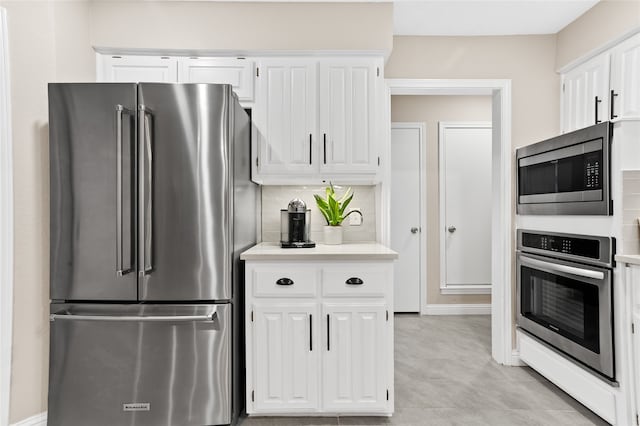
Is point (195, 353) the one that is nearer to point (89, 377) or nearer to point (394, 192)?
point (89, 377)

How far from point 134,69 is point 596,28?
3.19 metres

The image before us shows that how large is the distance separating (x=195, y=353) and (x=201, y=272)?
43cm

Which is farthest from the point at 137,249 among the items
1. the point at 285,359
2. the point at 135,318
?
the point at 285,359

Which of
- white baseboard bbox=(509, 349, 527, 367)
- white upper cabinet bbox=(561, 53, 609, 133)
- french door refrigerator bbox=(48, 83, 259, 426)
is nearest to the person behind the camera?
french door refrigerator bbox=(48, 83, 259, 426)

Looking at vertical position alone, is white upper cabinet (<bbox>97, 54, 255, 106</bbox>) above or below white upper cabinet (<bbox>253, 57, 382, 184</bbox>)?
above

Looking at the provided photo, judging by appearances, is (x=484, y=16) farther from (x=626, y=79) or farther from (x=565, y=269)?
(x=565, y=269)

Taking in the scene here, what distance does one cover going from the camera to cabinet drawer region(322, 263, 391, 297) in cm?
222

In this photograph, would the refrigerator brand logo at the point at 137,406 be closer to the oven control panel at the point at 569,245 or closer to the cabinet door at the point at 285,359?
the cabinet door at the point at 285,359

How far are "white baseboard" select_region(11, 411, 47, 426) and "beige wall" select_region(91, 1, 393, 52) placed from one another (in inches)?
90.1

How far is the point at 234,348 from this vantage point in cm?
214

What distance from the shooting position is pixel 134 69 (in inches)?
105

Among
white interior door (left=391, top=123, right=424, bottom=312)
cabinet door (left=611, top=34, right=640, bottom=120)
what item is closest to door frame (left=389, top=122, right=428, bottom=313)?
white interior door (left=391, top=123, right=424, bottom=312)

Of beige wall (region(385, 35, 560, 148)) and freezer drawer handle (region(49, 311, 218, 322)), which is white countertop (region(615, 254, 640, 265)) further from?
freezer drawer handle (region(49, 311, 218, 322))

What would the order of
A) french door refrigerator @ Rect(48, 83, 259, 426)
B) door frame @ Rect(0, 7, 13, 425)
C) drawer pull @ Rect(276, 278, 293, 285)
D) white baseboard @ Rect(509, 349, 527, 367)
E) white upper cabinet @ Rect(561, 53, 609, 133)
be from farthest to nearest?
white baseboard @ Rect(509, 349, 527, 367), white upper cabinet @ Rect(561, 53, 609, 133), drawer pull @ Rect(276, 278, 293, 285), french door refrigerator @ Rect(48, 83, 259, 426), door frame @ Rect(0, 7, 13, 425)
